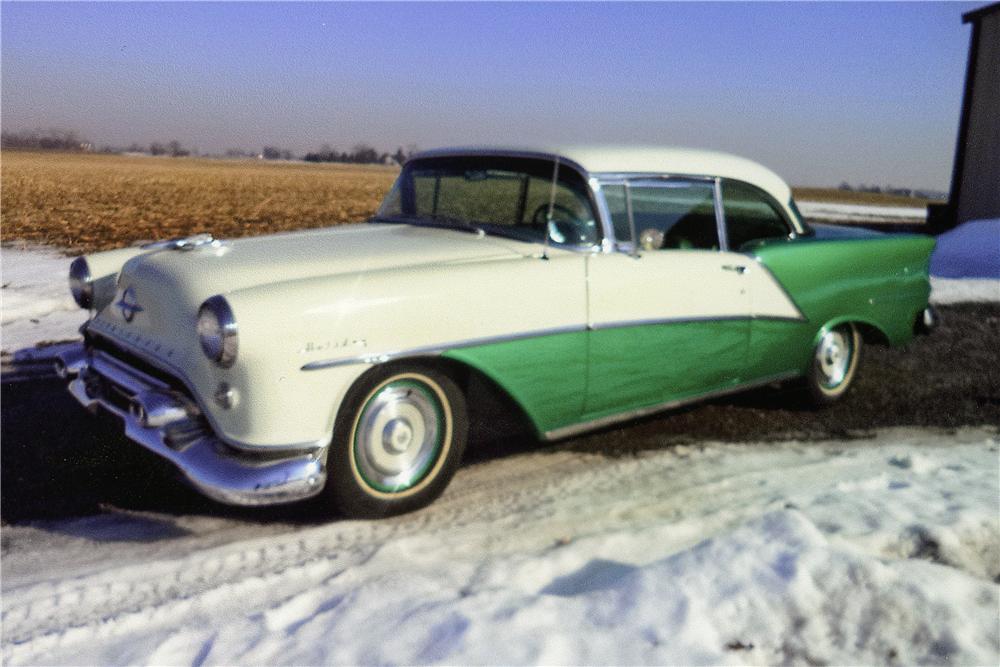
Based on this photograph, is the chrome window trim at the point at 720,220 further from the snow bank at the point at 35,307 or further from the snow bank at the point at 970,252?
the snow bank at the point at 970,252

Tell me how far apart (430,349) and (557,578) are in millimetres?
969

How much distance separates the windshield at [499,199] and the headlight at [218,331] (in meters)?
1.45

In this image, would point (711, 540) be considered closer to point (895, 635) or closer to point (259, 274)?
point (895, 635)

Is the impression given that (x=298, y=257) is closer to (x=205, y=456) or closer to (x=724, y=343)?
(x=205, y=456)

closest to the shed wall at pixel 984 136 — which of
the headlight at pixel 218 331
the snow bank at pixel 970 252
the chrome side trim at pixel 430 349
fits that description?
the snow bank at pixel 970 252

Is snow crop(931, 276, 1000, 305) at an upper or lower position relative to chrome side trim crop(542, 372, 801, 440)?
lower

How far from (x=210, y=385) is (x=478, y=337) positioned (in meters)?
1.02

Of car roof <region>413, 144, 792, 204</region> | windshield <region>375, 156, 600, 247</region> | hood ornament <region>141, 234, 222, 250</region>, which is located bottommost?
hood ornament <region>141, 234, 222, 250</region>

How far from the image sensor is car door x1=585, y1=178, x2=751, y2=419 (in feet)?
12.1

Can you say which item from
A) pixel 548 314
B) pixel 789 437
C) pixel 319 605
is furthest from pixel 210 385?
pixel 789 437

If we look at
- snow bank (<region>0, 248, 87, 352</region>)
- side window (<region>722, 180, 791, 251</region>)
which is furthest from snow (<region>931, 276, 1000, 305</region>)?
snow bank (<region>0, 248, 87, 352</region>)

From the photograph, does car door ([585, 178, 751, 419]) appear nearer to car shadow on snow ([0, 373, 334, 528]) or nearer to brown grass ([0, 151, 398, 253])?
car shadow on snow ([0, 373, 334, 528])

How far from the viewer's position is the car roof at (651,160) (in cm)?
386

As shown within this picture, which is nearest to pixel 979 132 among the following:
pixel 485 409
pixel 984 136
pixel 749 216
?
pixel 984 136
